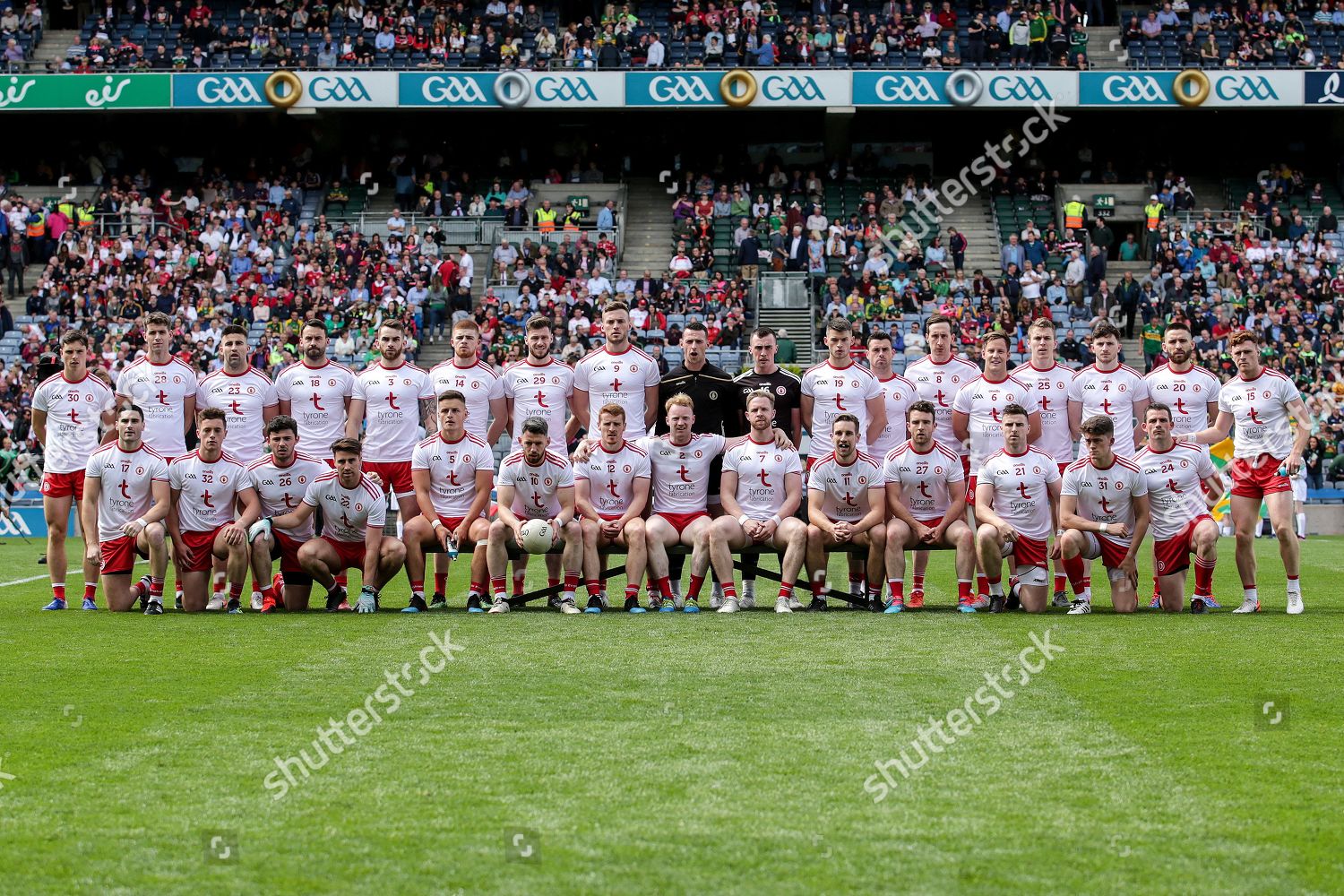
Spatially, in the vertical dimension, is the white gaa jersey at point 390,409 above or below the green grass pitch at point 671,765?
above

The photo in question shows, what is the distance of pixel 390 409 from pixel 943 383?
15.2ft

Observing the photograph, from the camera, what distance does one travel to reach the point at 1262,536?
24.5 m

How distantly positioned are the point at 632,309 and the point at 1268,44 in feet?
53.1

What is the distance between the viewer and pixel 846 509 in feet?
38.8

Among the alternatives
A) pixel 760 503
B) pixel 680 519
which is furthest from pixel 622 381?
pixel 760 503

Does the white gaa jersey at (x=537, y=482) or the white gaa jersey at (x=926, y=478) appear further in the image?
the white gaa jersey at (x=926, y=478)

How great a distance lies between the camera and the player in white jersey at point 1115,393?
491 inches

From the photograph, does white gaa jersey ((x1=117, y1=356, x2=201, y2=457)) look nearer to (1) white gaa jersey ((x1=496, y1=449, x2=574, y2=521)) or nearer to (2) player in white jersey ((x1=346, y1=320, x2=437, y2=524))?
(2) player in white jersey ((x1=346, y1=320, x2=437, y2=524))

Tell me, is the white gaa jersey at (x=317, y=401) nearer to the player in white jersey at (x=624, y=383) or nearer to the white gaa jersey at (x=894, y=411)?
the player in white jersey at (x=624, y=383)

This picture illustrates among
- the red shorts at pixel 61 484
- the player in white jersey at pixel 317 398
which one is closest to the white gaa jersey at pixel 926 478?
the player in white jersey at pixel 317 398

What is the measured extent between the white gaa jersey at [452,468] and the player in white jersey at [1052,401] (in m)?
4.46

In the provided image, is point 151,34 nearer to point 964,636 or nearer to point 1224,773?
point 964,636

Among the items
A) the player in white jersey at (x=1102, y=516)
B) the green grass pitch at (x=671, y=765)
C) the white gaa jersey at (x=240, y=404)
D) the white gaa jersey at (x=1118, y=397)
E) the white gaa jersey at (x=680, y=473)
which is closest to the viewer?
the green grass pitch at (x=671, y=765)

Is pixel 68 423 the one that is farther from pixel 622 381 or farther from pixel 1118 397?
pixel 1118 397
